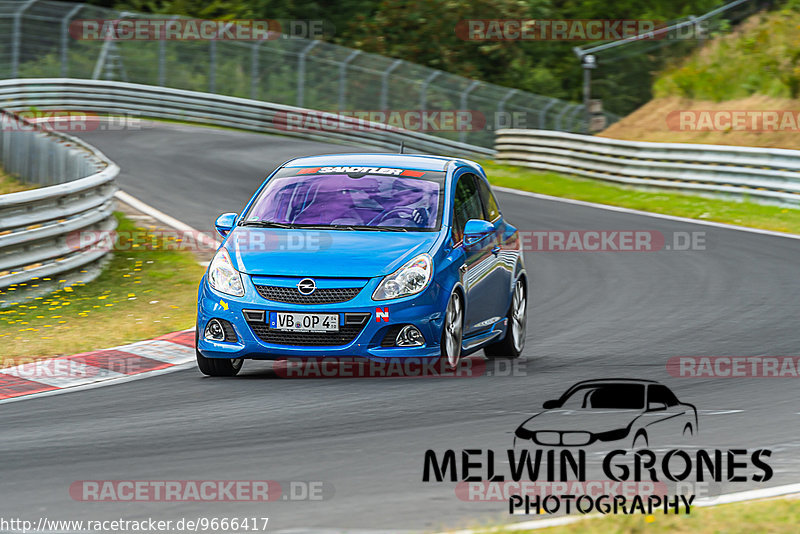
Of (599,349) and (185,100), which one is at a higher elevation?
(599,349)

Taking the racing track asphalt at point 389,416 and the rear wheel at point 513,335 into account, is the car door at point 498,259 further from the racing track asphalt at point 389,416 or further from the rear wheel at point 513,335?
the racing track asphalt at point 389,416

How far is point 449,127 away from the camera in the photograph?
1346 inches

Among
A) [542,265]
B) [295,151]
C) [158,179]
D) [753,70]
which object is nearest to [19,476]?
[542,265]

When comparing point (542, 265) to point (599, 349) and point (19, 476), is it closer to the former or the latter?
point (599, 349)

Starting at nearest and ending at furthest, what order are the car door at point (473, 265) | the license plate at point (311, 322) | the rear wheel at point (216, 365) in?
the license plate at point (311, 322) → the rear wheel at point (216, 365) → the car door at point (473, 265)

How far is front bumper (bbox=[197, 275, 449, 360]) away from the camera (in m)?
8.82

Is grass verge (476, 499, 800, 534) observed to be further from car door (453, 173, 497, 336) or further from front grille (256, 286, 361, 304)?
car door (453, 173, 497, 336)

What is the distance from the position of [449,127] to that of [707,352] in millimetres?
24265

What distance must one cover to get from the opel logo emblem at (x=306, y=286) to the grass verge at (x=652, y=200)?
12194 mm

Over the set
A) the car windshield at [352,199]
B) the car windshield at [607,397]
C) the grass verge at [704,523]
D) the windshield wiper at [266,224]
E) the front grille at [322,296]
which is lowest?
the car windshield at [607,397]

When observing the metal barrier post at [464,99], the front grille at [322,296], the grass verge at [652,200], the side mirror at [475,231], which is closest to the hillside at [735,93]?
the grass verge at [652,200]

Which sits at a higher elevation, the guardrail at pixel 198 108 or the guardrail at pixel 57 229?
the guardrail at pixel 57 229

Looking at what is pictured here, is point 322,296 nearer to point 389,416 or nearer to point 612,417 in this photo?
point 389,416

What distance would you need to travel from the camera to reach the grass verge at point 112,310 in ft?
35.8
